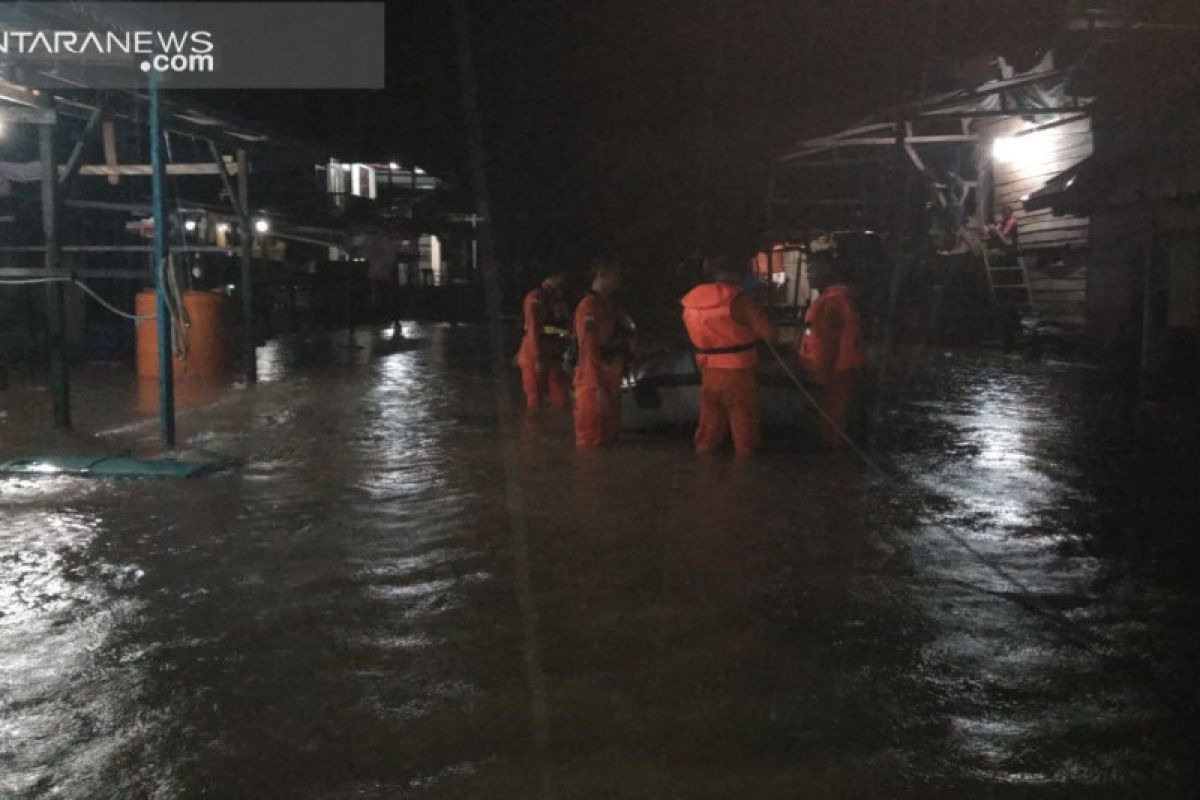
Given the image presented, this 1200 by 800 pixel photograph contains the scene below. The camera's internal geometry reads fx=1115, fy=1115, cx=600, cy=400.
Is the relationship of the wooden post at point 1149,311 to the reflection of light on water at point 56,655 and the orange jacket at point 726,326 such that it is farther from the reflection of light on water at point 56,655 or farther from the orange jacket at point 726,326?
the reflection of light on water at point 56,655

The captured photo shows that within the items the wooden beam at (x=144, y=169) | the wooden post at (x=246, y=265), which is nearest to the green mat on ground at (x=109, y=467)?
the wooden post at (x=246, y=265)

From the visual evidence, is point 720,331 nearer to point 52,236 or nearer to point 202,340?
point 52,236

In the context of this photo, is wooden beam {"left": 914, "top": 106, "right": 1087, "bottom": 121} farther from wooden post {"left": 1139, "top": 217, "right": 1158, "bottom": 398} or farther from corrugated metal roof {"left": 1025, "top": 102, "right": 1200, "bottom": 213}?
wooden post {"left": 1139, "top": 217, "right": 1158, "bottom": 398}

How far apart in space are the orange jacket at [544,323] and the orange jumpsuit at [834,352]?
3.15 metres

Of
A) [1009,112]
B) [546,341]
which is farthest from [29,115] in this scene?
[1009,112]

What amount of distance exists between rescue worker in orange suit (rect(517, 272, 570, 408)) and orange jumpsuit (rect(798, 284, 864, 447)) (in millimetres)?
3170

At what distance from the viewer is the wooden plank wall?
62.1 feet

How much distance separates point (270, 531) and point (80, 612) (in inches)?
67.8

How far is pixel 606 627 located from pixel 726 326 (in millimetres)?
4268

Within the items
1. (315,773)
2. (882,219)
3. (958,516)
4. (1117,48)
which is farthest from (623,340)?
(882,219)

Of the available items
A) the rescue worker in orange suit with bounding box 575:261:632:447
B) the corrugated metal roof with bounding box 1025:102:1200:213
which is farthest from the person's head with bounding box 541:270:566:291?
the corrugated metal roof with bounding box 1025:102:1200:213

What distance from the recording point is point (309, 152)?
1573 centimetres

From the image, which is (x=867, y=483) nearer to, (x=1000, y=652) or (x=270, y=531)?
(x=1000, y=652)

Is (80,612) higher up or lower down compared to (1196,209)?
lower down
